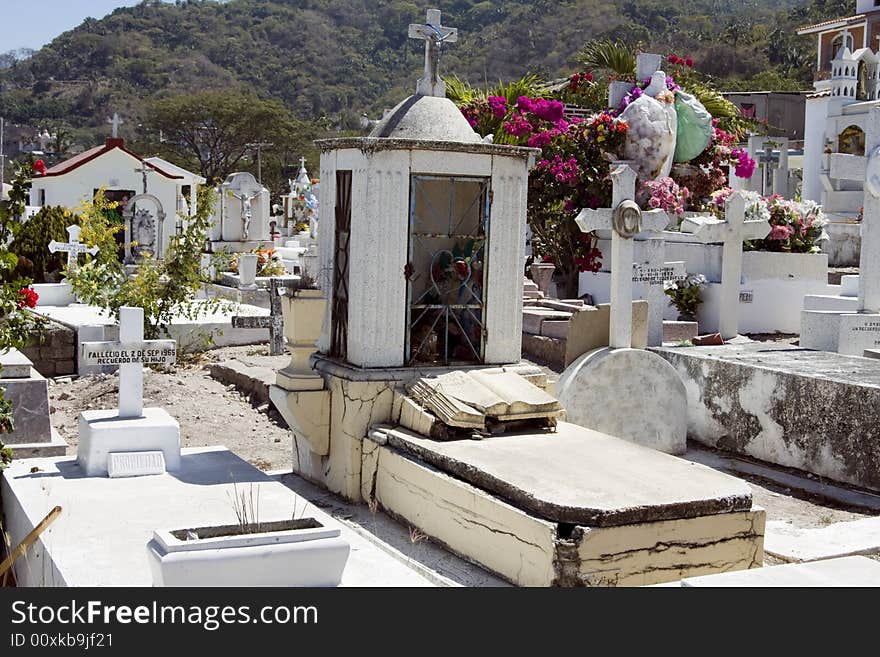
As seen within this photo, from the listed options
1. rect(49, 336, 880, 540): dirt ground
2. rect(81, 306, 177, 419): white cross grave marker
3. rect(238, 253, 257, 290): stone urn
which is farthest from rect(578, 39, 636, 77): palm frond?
rect(81, 306, 177, 419): white cross grave marker

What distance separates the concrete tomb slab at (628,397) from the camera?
8.18m

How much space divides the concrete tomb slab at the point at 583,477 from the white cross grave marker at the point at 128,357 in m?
1.52

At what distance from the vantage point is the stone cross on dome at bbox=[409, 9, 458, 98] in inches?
301

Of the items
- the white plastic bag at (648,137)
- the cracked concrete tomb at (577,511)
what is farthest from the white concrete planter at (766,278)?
the cracked concrete tomb at (577,511)

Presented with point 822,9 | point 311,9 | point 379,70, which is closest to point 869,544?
point 822,9

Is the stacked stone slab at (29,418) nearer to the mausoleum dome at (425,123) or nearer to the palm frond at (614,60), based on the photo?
the mausoleum dome at (425,123)

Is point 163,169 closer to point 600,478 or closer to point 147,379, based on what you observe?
point 147,379

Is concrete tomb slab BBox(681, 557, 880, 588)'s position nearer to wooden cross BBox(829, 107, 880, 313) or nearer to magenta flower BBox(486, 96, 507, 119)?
wooden cross BBox(829, 107, 880, 313)

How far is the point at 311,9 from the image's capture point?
103 m

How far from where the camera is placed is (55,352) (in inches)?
475

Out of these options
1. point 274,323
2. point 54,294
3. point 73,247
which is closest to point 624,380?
point 274,323

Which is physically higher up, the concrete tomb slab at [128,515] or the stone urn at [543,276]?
the stone urn at [543,276]

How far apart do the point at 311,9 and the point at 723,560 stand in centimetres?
10328

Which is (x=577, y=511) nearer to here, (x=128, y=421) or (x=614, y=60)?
(x=128, y=421)
